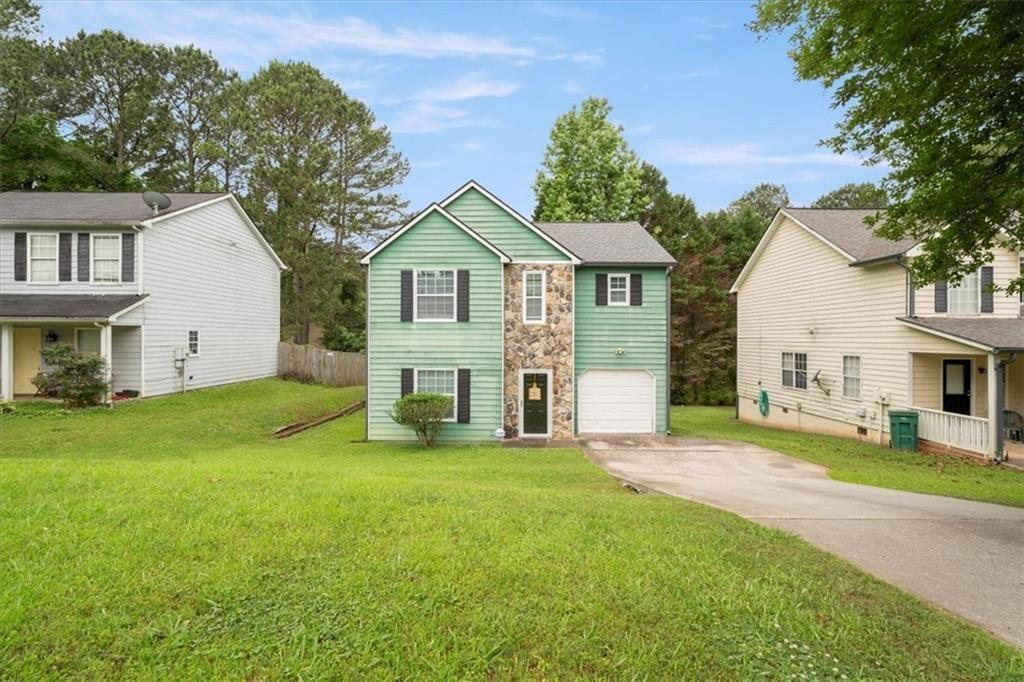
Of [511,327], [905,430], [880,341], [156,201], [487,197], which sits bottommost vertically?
[905,430]

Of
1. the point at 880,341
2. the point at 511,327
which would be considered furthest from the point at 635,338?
the point at 880,341

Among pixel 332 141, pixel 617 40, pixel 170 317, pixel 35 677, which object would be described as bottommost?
pixel 35 677

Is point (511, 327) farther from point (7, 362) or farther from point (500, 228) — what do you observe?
point (7, 362)

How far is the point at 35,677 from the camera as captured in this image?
2750mm

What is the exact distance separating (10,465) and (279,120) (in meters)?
30.7

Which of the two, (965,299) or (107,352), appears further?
(107,352)

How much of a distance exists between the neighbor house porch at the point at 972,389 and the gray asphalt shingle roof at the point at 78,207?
2516 cm

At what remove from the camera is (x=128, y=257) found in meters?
18.0

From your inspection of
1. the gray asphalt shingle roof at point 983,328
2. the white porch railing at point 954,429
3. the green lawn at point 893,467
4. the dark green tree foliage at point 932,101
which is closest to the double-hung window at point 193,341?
the green lawn at point 893,467

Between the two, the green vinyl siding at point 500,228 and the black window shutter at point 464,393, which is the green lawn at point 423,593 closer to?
the black window shutter at point 464,393

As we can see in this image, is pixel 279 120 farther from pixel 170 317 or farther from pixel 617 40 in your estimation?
pixel 617 40

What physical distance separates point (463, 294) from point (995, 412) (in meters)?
13.4

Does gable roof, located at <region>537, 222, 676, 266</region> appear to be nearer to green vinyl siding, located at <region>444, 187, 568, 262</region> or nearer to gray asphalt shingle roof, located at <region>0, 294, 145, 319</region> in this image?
green vinyl siding, located at <region>444, 187, 568, 262</region>

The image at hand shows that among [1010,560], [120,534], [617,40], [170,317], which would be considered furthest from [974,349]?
[170,317]
